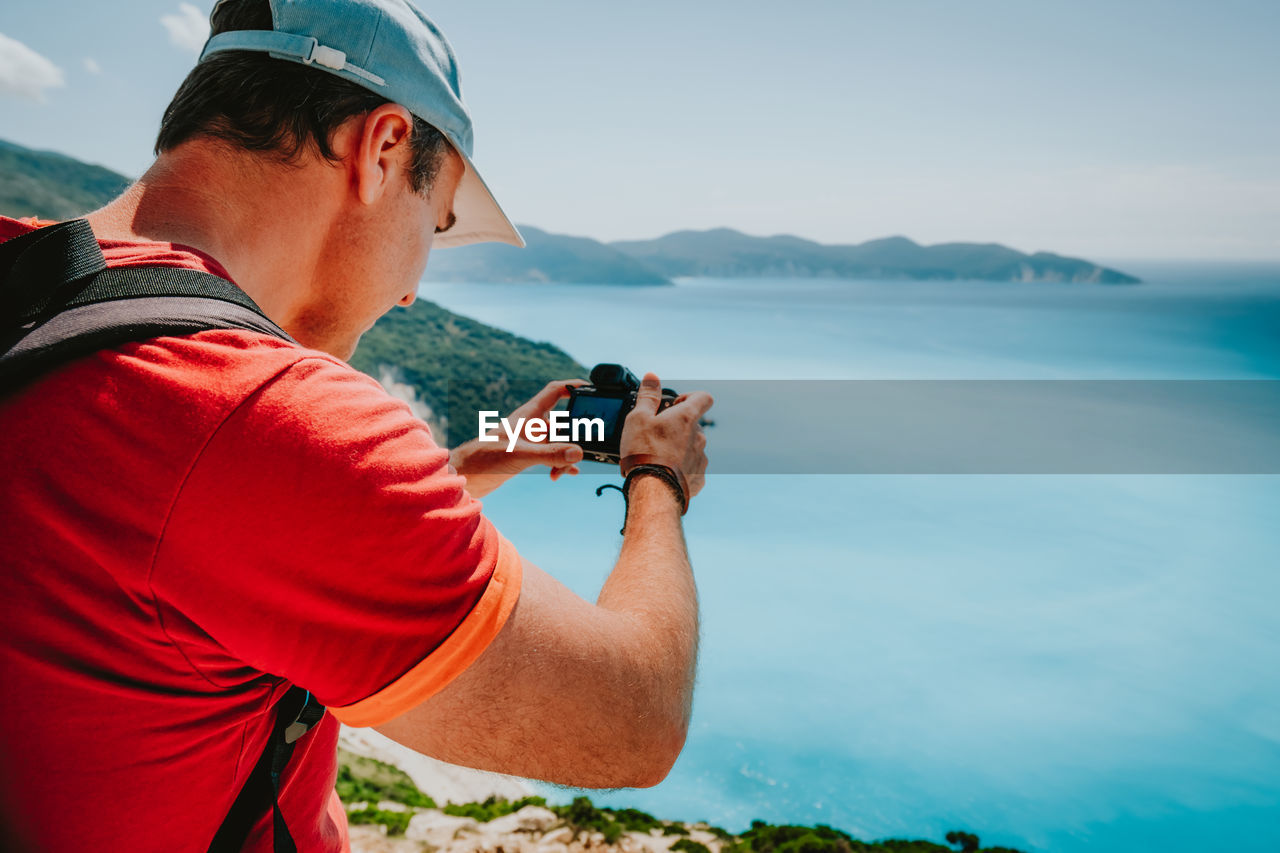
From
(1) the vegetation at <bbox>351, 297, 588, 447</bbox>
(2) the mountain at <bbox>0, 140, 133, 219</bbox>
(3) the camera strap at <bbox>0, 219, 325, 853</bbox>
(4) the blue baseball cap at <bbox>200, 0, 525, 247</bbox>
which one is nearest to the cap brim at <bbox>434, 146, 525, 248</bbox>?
(4) the blue baseball cap at <bbox>200, 0, 525, 247</bbox>

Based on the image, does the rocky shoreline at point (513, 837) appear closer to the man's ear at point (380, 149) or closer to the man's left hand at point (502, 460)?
the man's left hand at point (502, 460)

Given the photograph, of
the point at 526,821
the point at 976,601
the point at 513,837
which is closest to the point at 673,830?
the point at 526,821

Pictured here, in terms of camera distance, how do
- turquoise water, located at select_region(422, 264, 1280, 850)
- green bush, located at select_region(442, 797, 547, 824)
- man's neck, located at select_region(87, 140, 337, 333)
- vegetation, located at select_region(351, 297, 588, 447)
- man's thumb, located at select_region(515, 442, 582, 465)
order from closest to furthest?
man's neck, located at select_region(87, 140, 337, 333) < man's thumb, located at select_region(515, 442, 582, 465) < green bush, located at select_region(442, 797, 547, 824) < turquoise water, located at select_region(422, 264, 1280, 850) < vegetation, located at select_region(351, 297, 588, 447)

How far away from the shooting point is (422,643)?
2.12 feet

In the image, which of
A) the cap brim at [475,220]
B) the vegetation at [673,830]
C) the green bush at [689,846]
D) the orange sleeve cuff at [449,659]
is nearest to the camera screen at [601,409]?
the cap brim at [475,220]

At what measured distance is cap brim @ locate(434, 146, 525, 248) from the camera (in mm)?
1403

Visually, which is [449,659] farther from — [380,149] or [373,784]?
[373,784]

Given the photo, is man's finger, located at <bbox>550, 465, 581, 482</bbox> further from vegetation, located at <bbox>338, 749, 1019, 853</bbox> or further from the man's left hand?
vegetation, located at <bbox>338, 749, 1019, 853</bbox>

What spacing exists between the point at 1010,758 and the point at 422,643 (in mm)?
30041

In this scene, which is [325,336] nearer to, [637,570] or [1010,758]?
[637,570]

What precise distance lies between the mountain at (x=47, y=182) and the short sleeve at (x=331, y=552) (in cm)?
5544

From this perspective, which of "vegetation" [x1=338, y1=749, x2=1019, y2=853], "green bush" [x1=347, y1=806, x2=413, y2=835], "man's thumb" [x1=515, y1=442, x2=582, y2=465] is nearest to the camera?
"man's thumb" [x1=515, y1=442, x2=582, y2=465]

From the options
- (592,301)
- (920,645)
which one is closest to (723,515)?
(920,645)

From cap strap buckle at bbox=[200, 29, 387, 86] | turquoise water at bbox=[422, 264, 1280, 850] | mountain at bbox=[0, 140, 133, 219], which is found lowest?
turquoise water at bbox=[422, 264, 1280, 850]
